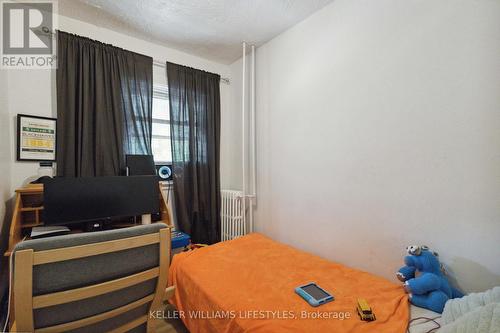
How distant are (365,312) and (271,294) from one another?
0.49 meters

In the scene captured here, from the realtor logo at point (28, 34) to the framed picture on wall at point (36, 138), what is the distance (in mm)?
432

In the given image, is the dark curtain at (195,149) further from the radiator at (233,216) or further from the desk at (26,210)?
the desk at (26,210)

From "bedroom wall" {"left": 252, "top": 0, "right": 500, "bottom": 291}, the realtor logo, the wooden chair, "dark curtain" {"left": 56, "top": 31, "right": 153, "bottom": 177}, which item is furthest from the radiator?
the realtor logo

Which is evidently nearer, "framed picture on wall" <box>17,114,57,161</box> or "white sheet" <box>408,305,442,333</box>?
"white sheet" <box>408,305,442,333</box>

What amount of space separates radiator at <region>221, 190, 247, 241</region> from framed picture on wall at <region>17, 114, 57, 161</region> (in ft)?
5.52

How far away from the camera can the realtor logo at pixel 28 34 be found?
1774 mm

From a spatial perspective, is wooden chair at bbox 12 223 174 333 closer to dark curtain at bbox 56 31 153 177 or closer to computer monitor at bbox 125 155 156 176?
computer monitor at bbox 125 155 156 176

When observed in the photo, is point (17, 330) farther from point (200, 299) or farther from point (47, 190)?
point (47, 190)

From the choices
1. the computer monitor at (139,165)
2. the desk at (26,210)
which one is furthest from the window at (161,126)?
the desk at (26,210)

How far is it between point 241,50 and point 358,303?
267cm

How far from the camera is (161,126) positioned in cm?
259

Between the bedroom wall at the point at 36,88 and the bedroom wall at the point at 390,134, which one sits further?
the bedroom wall at the point at 36,88

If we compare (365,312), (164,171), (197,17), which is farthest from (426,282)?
(197,17)

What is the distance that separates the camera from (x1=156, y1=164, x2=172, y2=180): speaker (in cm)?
248
